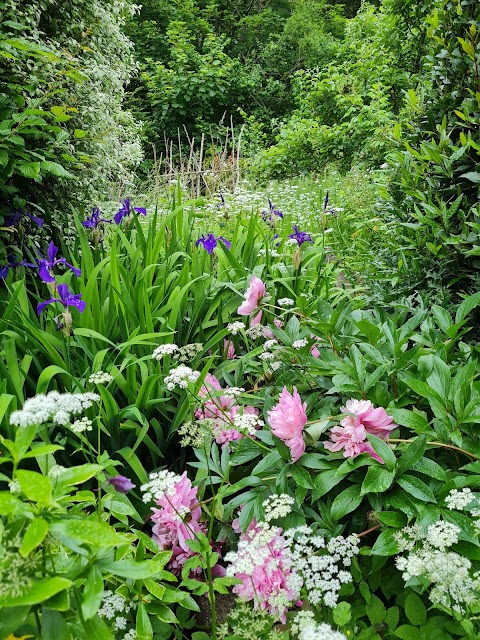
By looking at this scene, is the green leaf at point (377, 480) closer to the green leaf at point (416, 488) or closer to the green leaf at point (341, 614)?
the green leaf at point (416, 488)

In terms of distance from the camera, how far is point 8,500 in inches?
27.9

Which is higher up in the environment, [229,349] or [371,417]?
[371,417]

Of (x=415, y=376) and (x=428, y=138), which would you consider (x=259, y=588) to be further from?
(x=428, y=138)

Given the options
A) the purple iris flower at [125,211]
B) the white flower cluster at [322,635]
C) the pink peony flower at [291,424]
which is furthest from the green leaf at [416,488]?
the purple iris flower at [125,211]

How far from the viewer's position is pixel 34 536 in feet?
2.16

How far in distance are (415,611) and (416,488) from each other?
0.82 ft

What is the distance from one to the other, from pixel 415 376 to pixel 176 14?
1445 centimetres

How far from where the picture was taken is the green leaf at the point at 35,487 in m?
0.69

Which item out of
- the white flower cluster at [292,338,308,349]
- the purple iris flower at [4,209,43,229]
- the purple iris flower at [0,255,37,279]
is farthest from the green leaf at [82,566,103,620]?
the purple iris flower at [4,209,43,229]

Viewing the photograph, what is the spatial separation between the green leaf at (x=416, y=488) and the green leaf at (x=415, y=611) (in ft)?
0.69

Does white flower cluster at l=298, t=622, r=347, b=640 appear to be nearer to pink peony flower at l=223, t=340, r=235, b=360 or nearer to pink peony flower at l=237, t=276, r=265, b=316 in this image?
pink peony flower at l=237, t=276, r=265, b=316

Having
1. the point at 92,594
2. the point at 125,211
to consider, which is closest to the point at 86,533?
the point at 92,594

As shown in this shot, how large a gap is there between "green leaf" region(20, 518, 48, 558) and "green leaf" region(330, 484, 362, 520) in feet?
2.41

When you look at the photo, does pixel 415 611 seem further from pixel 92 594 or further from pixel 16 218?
pixel 16 218
